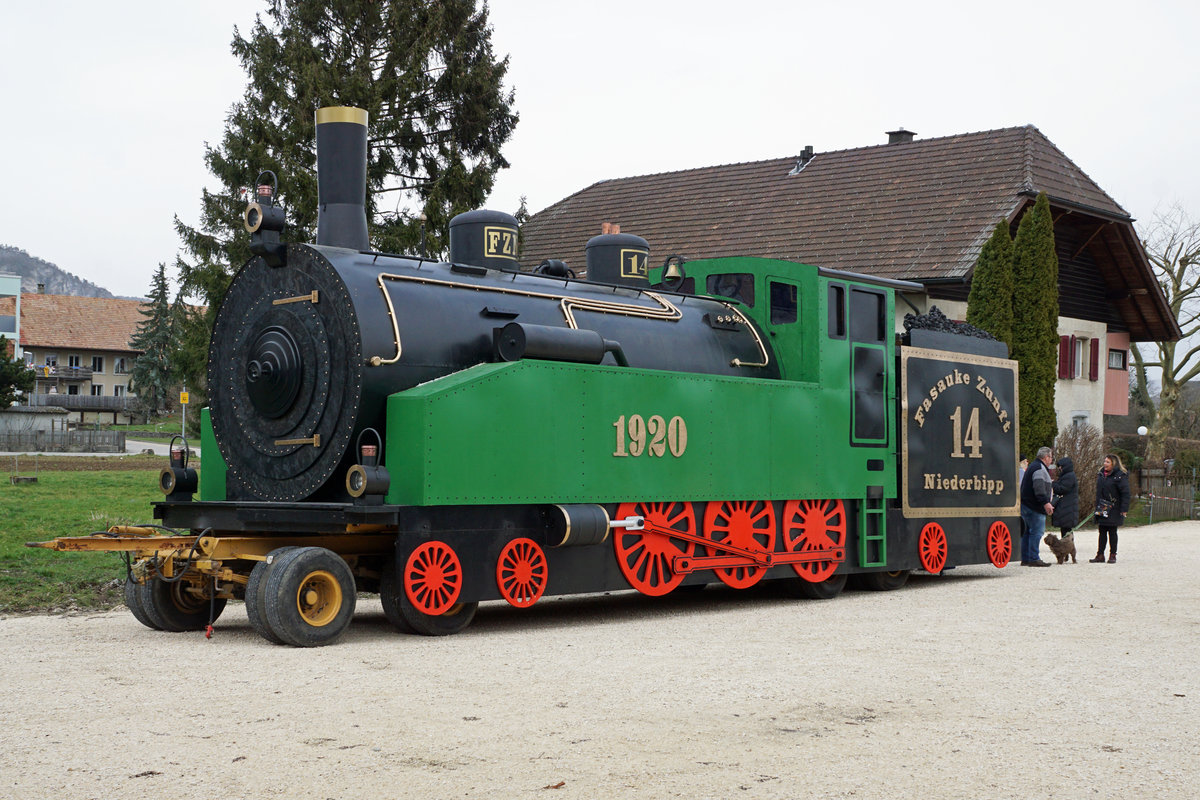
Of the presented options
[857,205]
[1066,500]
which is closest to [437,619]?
[1066,500]

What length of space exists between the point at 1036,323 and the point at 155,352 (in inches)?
2385

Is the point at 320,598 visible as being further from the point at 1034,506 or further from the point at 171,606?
the point at 1034,506

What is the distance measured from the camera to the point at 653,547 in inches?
426

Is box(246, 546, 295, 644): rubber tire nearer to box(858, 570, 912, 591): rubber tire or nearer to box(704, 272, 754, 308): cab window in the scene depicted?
box(704, 272, 754, 308): cab window

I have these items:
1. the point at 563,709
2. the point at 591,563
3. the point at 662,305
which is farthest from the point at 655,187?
the point at 563,709

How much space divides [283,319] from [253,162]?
15.3m

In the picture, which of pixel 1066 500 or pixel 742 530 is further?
pixel 1066 500

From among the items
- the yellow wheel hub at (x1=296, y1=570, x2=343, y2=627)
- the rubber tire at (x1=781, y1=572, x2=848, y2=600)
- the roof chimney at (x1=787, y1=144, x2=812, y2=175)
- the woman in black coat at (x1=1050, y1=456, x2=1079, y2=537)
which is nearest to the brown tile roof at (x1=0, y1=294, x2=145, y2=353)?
the roof chimney at (x1=787, y1=144, x2=812, y2=175)

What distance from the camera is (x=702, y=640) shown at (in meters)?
9.23

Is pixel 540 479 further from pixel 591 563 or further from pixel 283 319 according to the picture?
pixel 283 319

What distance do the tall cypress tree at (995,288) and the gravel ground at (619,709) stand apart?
13282 millimetres

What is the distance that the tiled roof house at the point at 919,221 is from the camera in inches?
1016

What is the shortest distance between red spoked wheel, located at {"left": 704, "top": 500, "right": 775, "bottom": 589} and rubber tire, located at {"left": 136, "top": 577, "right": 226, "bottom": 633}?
407 centimetres

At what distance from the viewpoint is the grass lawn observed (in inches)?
469
